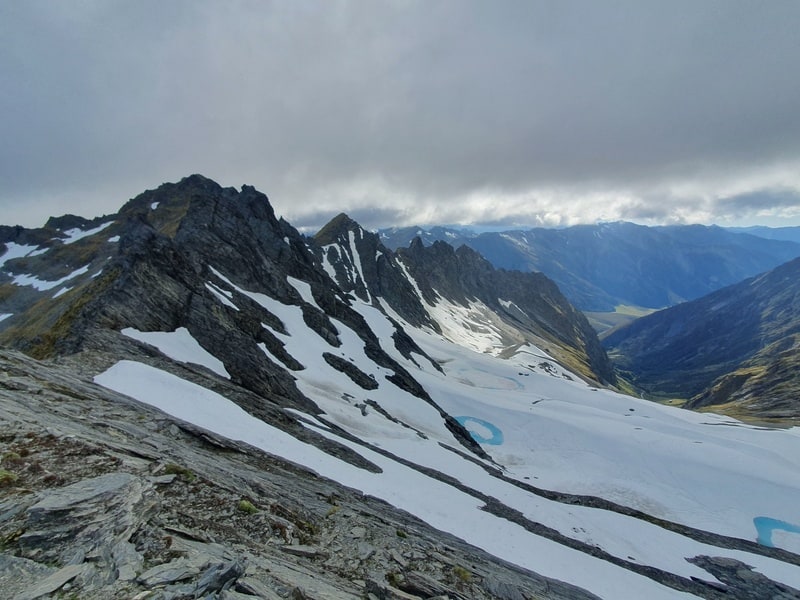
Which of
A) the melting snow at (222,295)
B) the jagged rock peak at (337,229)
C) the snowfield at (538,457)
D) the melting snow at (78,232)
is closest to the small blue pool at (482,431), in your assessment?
the snowfield at (538,457)

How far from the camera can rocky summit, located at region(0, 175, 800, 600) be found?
8797mm

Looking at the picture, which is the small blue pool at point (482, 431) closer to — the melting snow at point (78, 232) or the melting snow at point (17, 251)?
the melting snow at point (78, 232)

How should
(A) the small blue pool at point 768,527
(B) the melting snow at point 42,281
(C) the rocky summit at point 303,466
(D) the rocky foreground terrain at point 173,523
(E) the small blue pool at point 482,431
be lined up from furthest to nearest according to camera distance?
(B) the melting snow at point 42,281
(E) the small blue pool at point 482,431
(A) the small blue pool at point 768,527
(C) the rocky summit at point 303,466
(D) the rocky foreground terrain at point 173,523

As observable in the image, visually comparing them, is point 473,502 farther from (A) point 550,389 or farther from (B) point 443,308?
(B) point 443,308

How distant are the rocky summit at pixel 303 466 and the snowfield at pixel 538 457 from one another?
0.81 feet

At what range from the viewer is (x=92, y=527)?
8.16 m

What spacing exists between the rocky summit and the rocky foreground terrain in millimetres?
62

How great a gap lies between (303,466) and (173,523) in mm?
10287

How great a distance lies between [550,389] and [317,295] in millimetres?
56090

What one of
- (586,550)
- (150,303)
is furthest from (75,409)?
(586,550)

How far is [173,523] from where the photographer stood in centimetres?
938

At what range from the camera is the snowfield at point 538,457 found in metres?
21.6

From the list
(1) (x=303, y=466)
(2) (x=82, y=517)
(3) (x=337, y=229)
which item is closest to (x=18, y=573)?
(2) (x=82, y=517)

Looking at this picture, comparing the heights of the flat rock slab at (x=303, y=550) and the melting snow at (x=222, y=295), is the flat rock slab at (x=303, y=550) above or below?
below
